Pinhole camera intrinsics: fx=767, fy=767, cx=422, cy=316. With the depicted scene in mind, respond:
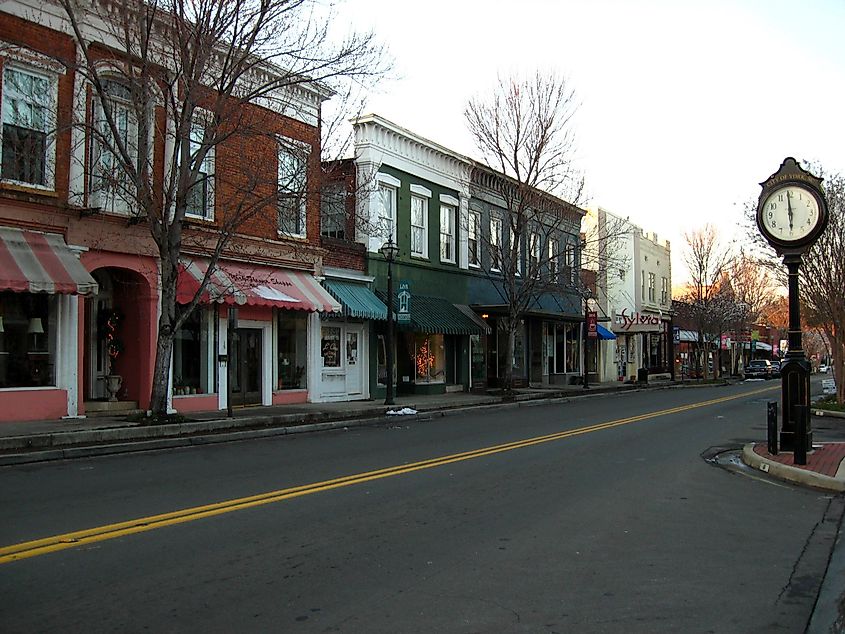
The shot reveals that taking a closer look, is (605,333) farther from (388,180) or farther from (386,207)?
(388,180)

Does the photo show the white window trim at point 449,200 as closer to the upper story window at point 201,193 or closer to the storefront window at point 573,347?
the upper story window at point 201,193

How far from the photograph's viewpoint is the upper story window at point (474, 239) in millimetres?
30703

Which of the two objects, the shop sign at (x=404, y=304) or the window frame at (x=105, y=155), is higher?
the window frame at (x=105, y=155)

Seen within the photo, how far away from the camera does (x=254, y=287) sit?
1916 cm

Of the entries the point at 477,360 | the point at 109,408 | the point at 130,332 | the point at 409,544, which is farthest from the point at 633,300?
the point at 409,544

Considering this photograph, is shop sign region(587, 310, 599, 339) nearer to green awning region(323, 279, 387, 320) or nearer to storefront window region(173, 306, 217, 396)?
green awning region(323, 279, 387, 320)

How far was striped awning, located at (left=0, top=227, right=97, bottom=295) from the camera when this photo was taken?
1428 centimetres

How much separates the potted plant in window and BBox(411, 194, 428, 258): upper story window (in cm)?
1160

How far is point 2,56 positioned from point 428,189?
15.6m

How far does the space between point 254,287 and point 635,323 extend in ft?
99.5

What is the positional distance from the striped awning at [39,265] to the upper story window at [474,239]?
1736 cm

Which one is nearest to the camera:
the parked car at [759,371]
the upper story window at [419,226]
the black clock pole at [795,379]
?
the black clock pole at [795,379]

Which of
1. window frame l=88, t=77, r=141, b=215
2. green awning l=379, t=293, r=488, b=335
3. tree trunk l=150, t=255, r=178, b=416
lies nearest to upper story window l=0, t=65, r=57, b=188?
window frame l=88, t=77, r=141, b=215

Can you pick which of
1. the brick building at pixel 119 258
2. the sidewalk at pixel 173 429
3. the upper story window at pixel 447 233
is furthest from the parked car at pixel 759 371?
the brick building at pixel 119 258
